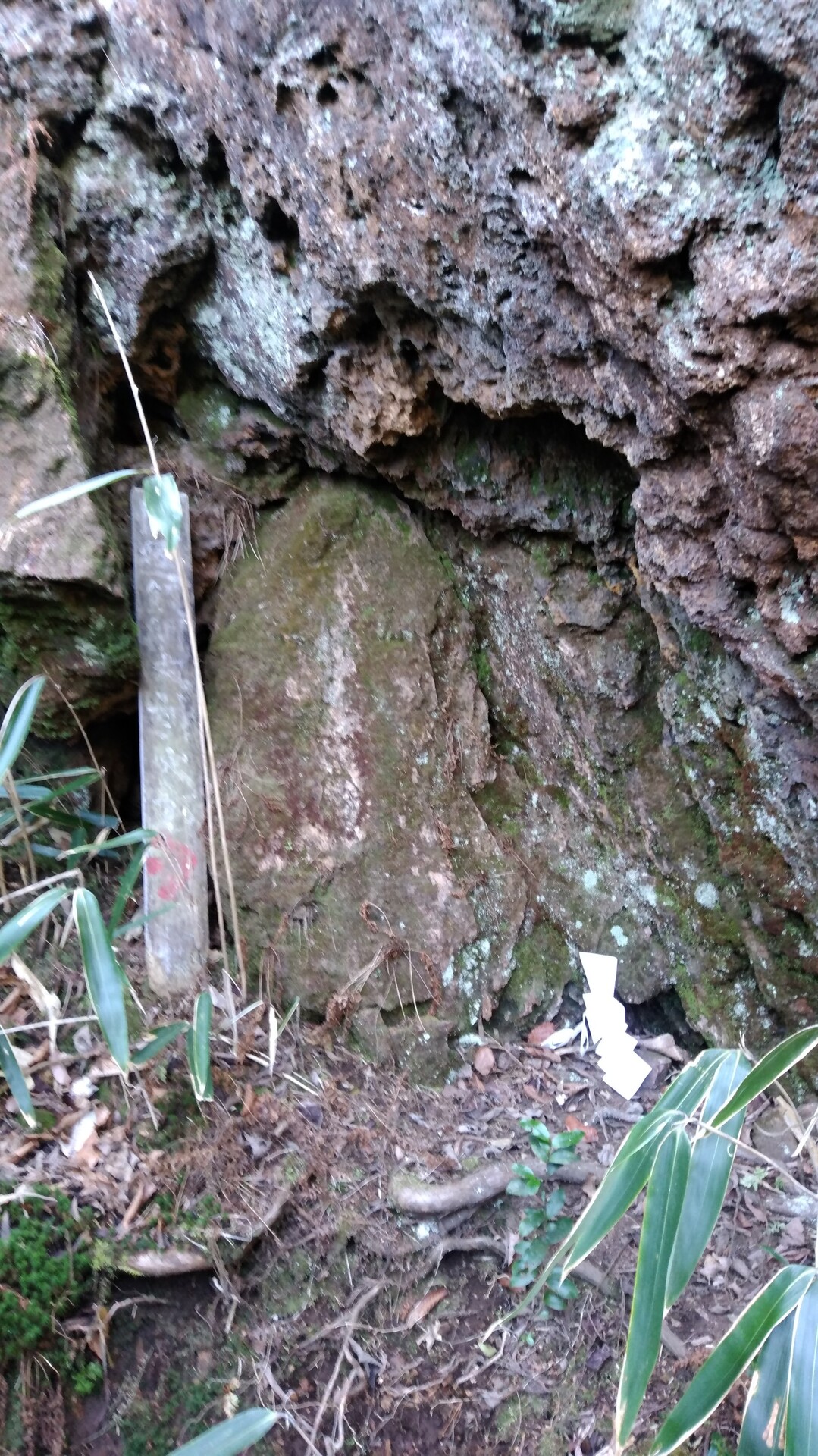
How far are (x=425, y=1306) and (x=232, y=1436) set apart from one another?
95cm

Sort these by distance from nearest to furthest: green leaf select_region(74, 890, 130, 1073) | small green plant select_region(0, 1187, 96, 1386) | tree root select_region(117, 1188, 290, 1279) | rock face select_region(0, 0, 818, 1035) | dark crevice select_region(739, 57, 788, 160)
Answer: dark crevice select_region(739, 57, 788, 160) → rock face select_region(0, 0, 818, 1035) → green leaf select_region(74, 890, 130, 1073) → small green plant select_region(0, 1187, 96, 1386) → tree root select_region(117, 1188, 290, 1279)

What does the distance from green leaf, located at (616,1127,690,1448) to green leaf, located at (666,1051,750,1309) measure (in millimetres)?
11

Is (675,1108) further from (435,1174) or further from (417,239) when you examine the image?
(417,239)

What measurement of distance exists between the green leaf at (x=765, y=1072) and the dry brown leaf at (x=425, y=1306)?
1144 millimetres

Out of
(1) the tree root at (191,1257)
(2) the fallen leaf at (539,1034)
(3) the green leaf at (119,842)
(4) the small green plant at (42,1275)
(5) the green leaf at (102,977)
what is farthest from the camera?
(2) the fallen leaf at (539,1034)

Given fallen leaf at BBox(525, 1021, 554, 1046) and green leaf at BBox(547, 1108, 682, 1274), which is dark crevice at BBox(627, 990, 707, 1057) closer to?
fallen leaf at BBox(525, 1021, 554, 1046)

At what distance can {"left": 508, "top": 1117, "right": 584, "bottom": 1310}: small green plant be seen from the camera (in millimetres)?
1836

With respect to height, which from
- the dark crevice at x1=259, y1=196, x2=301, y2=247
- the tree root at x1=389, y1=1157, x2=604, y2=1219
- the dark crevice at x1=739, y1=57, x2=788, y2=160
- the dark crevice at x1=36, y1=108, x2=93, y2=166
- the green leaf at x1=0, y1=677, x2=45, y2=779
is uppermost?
the dark crevice at x1=36, y1=108, x2=93, y2=166

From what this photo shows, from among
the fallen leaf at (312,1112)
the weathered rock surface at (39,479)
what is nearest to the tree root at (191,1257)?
the fallen leaf at (312,1112)

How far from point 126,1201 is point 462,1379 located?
851mm

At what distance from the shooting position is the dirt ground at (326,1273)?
5.75 feet

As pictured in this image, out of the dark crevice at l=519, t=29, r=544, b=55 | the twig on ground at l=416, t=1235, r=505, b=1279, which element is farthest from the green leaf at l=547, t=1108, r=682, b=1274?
the dark crevice at l=519, t=29, r=544, b=55

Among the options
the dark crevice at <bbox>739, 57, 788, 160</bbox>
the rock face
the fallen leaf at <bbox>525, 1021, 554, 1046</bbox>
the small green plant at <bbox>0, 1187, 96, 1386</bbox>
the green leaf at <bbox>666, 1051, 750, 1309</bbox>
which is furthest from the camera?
the fallen leaf at <bbox>525, 1021, 554, 1046</bbox>

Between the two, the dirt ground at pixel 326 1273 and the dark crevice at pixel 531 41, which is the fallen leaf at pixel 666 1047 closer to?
the dirt ground at pixel 326 1273
